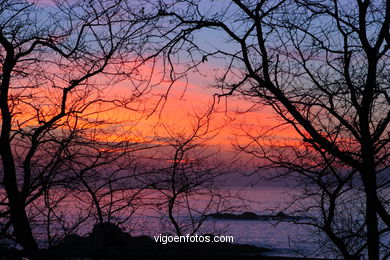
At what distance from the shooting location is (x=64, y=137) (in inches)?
354

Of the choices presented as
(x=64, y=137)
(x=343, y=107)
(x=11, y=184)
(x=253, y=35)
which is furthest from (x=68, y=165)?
(x=343, y=107)

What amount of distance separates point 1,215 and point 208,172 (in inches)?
260

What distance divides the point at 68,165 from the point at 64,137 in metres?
0.56

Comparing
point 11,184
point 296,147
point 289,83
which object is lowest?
point 11,184

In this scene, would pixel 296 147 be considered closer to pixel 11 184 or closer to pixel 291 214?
pixel 291 214

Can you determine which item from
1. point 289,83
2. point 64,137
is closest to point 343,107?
point 289,83

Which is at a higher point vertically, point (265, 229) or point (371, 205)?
point (265, 229)

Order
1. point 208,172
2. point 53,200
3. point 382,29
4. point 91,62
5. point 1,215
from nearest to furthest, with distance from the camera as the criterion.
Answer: point 382,29 → point 1,215 → point 91,62 → point 53,200 → point 208,172

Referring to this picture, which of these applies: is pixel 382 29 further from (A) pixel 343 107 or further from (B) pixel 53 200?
(B) pixel 53 200

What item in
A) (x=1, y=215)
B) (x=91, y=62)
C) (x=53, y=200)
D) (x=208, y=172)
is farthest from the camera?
(x=208, y=172)

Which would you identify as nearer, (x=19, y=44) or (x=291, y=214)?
(x=19, y=44)

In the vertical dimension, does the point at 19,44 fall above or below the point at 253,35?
above

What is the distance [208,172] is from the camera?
13328mm

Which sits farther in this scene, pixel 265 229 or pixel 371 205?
pixel 265 229
